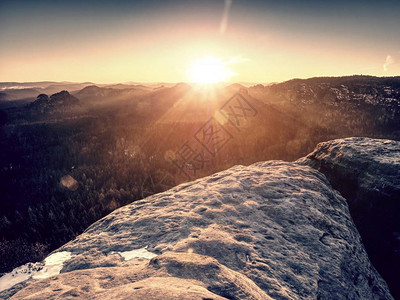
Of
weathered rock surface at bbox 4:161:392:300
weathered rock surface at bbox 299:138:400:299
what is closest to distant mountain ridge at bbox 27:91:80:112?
weathered rock surface at bbox 4:161:392:300

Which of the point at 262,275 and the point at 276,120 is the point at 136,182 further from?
the point at 276,120

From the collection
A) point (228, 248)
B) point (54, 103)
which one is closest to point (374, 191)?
point (228, 248)

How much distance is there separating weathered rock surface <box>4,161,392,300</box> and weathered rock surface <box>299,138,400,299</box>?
0.64 meters

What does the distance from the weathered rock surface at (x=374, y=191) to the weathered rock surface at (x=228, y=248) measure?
2.10ft

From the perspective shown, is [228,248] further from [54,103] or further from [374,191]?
[54,103]

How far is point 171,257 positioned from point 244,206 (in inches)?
71.4

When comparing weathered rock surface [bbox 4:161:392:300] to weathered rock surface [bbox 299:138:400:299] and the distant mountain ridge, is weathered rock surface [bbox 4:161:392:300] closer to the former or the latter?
weathered rock surface [bbox 299:138:400:299]

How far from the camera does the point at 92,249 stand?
3109 millimetres

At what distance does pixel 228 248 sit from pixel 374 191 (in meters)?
3.67

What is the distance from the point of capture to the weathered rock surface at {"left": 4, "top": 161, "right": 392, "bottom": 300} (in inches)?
80.6

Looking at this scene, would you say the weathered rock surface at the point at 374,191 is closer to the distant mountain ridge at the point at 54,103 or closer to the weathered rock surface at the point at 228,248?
the weathered rock surface at the point at 228,248

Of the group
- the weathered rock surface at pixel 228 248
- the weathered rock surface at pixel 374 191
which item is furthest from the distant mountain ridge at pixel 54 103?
the weathered rock surface at pixel 374 191

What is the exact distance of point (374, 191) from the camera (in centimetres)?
479

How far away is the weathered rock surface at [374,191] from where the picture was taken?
178 inches
